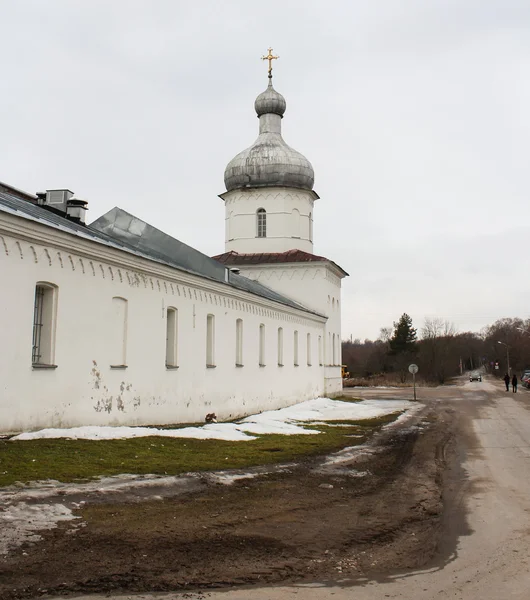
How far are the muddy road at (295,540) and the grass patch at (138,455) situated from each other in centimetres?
101

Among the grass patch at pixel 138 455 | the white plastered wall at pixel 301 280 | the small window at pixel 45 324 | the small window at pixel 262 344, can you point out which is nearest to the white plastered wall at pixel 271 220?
the white plastered wall at pixel 301 280

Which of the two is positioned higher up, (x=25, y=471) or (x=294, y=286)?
(x=294, y=286)

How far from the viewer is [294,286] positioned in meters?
35.2

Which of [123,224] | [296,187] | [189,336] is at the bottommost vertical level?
[189,336]

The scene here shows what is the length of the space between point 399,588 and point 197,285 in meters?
A: 14.2

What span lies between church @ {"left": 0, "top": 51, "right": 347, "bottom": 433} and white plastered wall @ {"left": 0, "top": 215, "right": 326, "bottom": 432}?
26 mm

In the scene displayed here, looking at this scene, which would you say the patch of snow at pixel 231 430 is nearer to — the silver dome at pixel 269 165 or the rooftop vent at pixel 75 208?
the rooftop vent at pixel 75 208

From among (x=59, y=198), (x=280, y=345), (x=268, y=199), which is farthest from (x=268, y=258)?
(x=59, y=198)

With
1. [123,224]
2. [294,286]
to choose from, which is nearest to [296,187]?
[294,286]

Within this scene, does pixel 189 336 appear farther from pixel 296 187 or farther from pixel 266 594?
pixel 296 187

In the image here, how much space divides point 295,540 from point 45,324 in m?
7.74

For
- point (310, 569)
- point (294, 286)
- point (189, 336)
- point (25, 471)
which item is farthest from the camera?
point (294, 286)

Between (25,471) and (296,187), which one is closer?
(25,471)

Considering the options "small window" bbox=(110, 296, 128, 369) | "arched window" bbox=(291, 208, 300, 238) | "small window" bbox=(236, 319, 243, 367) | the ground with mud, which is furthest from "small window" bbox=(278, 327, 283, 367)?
the ground with mud
